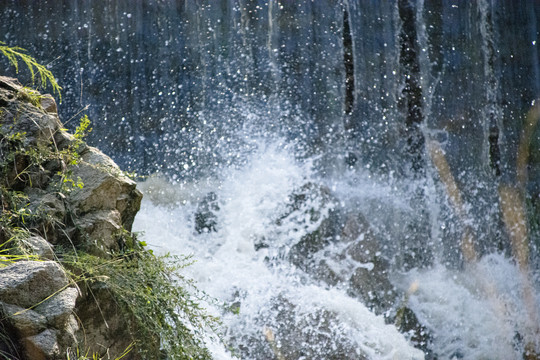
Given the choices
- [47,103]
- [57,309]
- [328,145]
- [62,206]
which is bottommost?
[57,309]

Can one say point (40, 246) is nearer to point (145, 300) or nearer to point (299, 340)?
point (145, 300)

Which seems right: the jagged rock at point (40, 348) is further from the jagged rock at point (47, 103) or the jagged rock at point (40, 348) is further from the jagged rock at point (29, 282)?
the jagged rock at point (47, 103)

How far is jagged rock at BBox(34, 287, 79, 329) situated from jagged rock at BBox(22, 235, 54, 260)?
0.25m

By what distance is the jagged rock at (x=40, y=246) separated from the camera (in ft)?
7.40

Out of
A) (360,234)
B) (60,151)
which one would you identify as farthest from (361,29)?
(60,151)

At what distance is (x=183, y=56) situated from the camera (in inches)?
213

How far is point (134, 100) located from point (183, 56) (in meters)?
0.53

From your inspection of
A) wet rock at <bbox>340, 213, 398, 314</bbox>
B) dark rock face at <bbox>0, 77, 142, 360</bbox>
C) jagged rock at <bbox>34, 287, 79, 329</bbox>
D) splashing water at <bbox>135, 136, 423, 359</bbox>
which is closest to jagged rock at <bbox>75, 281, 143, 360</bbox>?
dark rock face at <bbox>0, 77, 142, 360</bbox>

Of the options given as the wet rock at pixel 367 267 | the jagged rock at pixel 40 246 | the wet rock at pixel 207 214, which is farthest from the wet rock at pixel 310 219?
the jagged rock at pixel 40 246

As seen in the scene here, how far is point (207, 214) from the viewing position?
16.1 feet

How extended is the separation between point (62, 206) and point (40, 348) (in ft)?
2.27

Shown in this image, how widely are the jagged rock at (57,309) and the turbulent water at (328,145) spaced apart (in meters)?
2.34

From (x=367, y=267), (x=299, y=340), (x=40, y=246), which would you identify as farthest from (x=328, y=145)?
(x=40, y=246)

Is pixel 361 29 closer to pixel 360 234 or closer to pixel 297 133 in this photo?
pixel 297 133
